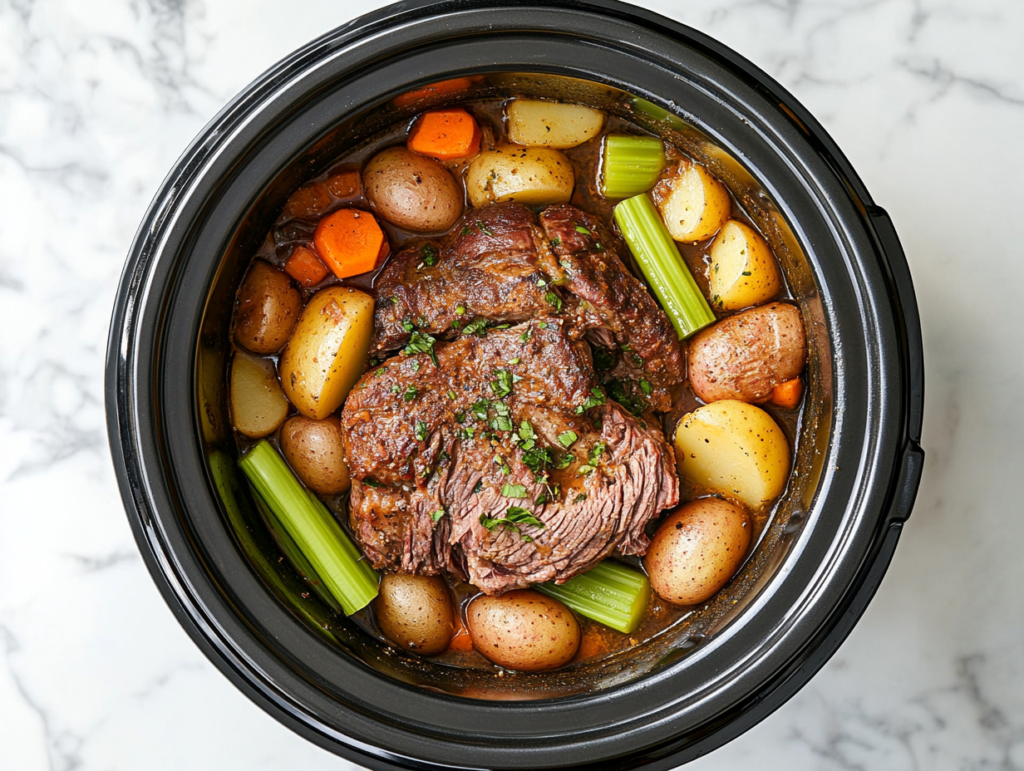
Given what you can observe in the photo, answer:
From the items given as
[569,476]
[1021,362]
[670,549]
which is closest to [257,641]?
[569,476]

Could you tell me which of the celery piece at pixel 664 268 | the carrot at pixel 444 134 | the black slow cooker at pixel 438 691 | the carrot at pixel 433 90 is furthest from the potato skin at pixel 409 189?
the celery piece at pixel 664 268

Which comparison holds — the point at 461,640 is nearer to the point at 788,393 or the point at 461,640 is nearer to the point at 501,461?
the point at 501,461

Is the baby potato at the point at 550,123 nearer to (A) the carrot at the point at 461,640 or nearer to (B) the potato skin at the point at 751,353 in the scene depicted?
(B) the potato skin at the point at 751,353

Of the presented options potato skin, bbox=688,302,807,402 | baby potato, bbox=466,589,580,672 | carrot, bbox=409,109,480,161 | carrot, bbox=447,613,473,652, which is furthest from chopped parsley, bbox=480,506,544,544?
carrot, bbox=409,109,480,161

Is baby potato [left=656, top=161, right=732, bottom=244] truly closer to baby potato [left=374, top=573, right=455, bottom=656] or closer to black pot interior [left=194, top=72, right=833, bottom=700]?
black pot interior [left=194, top=72, right=833, bottom=700]

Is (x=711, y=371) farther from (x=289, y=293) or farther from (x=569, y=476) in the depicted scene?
(x=289, y=293)
